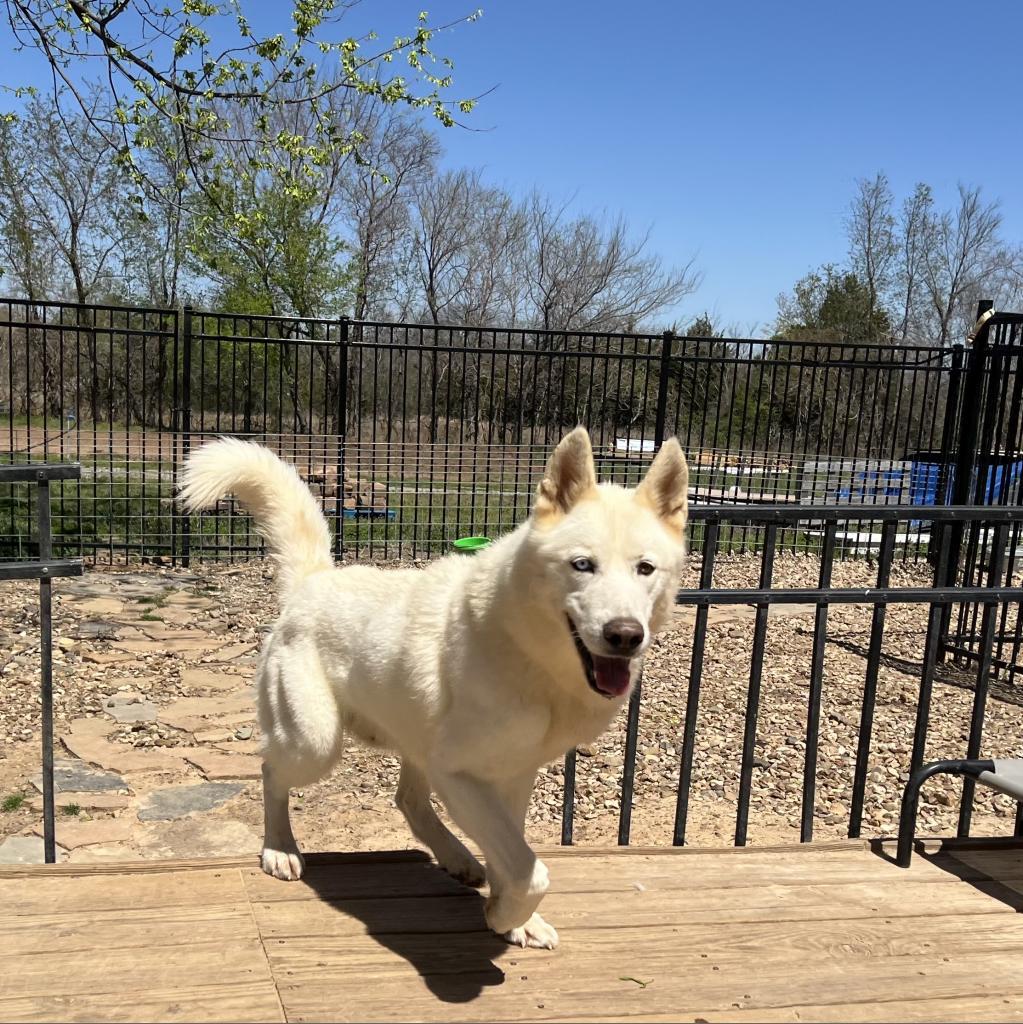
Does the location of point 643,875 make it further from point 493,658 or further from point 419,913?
point 493,658

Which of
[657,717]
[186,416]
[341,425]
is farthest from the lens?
[341,425]

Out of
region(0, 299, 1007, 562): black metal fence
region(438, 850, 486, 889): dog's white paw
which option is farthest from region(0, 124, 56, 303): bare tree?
region(438, 850, 486, 889): dog's white paw

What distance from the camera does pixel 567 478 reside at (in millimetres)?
2512

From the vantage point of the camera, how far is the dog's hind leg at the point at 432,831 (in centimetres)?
301

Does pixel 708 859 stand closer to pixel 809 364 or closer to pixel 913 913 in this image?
pixel 913 913

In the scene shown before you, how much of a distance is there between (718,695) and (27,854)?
4.73 meters

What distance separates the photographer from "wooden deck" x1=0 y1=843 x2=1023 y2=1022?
2.29 meters

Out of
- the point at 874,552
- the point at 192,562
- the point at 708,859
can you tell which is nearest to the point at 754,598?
the point at 708,859

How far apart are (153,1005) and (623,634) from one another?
150 centimetres

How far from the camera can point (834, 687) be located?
7125 mm

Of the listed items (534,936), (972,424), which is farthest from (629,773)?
(972,424)

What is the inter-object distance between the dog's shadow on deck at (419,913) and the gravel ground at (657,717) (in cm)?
134

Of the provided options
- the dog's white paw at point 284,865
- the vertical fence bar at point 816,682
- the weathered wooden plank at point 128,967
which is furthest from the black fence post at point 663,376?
the weathered wooden plank at point 128,967

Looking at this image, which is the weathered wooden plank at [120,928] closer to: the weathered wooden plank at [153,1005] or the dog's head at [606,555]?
the weathered wooden plank at [153,1005]
